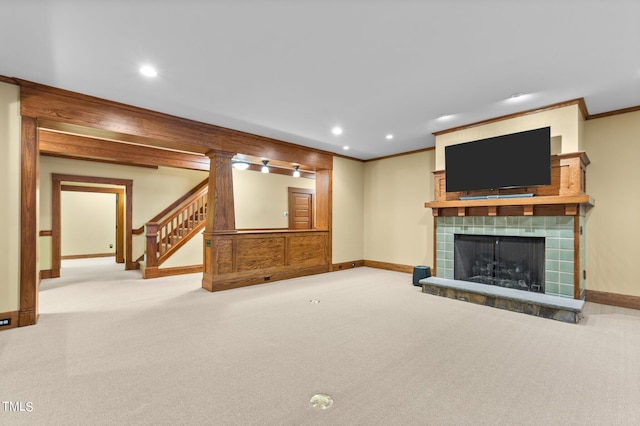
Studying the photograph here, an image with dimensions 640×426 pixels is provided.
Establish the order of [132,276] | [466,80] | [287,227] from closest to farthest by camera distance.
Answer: [466,80], [132,276], [287,227]

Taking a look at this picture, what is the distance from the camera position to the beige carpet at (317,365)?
1.90 meters

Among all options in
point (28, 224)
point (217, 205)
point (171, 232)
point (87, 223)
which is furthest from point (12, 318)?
point (87, 223)

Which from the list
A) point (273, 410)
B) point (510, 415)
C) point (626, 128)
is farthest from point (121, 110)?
point (626, 128)

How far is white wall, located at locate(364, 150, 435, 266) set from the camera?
6.59 metres

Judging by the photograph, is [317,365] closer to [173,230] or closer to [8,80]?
[8,80]

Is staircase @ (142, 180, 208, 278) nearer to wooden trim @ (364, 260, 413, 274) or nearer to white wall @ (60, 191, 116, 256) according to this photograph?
white wall @ (60, 191, 116, 256)

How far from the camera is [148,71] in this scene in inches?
125

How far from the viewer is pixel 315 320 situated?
142 inches

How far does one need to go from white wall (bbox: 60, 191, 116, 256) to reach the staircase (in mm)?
3744

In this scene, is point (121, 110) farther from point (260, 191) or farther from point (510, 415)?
point (510, 415)

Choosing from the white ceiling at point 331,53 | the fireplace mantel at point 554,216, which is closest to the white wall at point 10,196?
the white ceiling at point 331,53

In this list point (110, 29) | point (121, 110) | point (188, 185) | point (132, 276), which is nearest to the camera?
point (110, 29)

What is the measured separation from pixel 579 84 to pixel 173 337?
5258 millimetres

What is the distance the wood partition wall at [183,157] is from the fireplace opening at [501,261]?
9.47 ft
